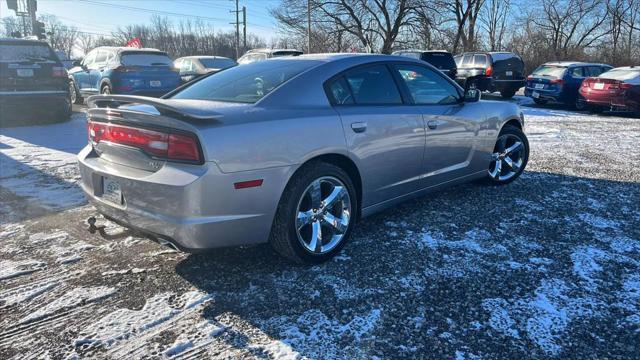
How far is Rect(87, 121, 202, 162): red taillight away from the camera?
2615mm

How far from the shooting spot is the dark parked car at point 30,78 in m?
8.77

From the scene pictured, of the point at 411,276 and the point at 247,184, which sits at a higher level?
the point at 247,184

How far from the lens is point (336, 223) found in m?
3.34

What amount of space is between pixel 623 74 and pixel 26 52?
14701 millimetres

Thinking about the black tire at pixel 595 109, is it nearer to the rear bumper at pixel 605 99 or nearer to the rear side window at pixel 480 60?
the rear bumper at pixel 605 99

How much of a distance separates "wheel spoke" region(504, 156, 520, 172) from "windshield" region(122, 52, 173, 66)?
870cm

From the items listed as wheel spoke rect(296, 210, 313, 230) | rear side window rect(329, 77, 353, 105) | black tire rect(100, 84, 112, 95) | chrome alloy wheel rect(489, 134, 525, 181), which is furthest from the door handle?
black tire rect(100, 84, 112, 95)

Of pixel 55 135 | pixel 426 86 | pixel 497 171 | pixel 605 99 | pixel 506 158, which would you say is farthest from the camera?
pixel 605 99

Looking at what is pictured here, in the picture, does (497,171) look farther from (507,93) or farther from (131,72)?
(507,93)

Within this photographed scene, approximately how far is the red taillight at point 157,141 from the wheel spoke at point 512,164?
396 cm

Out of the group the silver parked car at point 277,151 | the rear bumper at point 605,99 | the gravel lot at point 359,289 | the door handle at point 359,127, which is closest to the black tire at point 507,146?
the gravel lot at point 359,289

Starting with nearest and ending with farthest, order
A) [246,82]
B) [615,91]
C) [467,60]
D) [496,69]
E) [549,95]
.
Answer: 1. [246,82]
2. [615,91]
3. [549,95]
4. [496,69]
5. [467,60]

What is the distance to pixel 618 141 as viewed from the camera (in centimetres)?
857

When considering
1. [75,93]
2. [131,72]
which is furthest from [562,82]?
[75,93]
